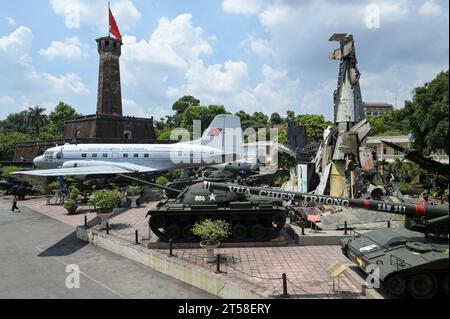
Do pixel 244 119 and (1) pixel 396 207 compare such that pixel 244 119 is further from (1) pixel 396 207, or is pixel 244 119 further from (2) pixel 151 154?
(1) pixel 396 207

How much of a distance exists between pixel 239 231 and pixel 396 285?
622cm

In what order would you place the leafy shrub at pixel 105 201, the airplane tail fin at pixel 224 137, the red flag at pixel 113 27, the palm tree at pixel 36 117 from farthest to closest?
1. the palm tree at pixel 36 117
2. the red flag at pixel 113 27
3. the airplane tail fin at pixel 224 137
4. the leafy shrub at pixel 105 201

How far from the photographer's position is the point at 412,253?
7.38 meters

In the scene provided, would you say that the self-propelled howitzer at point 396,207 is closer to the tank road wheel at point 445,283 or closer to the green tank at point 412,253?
the green tank at point 412,253

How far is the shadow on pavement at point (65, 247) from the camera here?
12594mm

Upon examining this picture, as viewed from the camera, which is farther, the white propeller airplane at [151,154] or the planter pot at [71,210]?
the white propeller airplane at [151,154]

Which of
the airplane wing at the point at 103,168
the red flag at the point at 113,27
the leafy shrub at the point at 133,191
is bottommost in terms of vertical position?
the leafy shrub at the point at 133,191

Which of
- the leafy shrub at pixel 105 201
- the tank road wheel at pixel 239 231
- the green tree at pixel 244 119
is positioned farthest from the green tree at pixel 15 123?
the tank road wheel at pixel 239 231

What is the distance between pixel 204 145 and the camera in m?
29.0

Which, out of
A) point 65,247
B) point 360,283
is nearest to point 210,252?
point 360,283

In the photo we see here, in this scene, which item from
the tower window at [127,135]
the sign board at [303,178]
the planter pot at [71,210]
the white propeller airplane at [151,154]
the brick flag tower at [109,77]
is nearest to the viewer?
the planter pot at [71,210]

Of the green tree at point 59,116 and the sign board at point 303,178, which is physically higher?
the green tree at point 59,116

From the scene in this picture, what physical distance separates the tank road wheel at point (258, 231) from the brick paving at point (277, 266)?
1.93ft

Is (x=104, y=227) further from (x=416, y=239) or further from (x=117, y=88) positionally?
(x=117, y=88)
